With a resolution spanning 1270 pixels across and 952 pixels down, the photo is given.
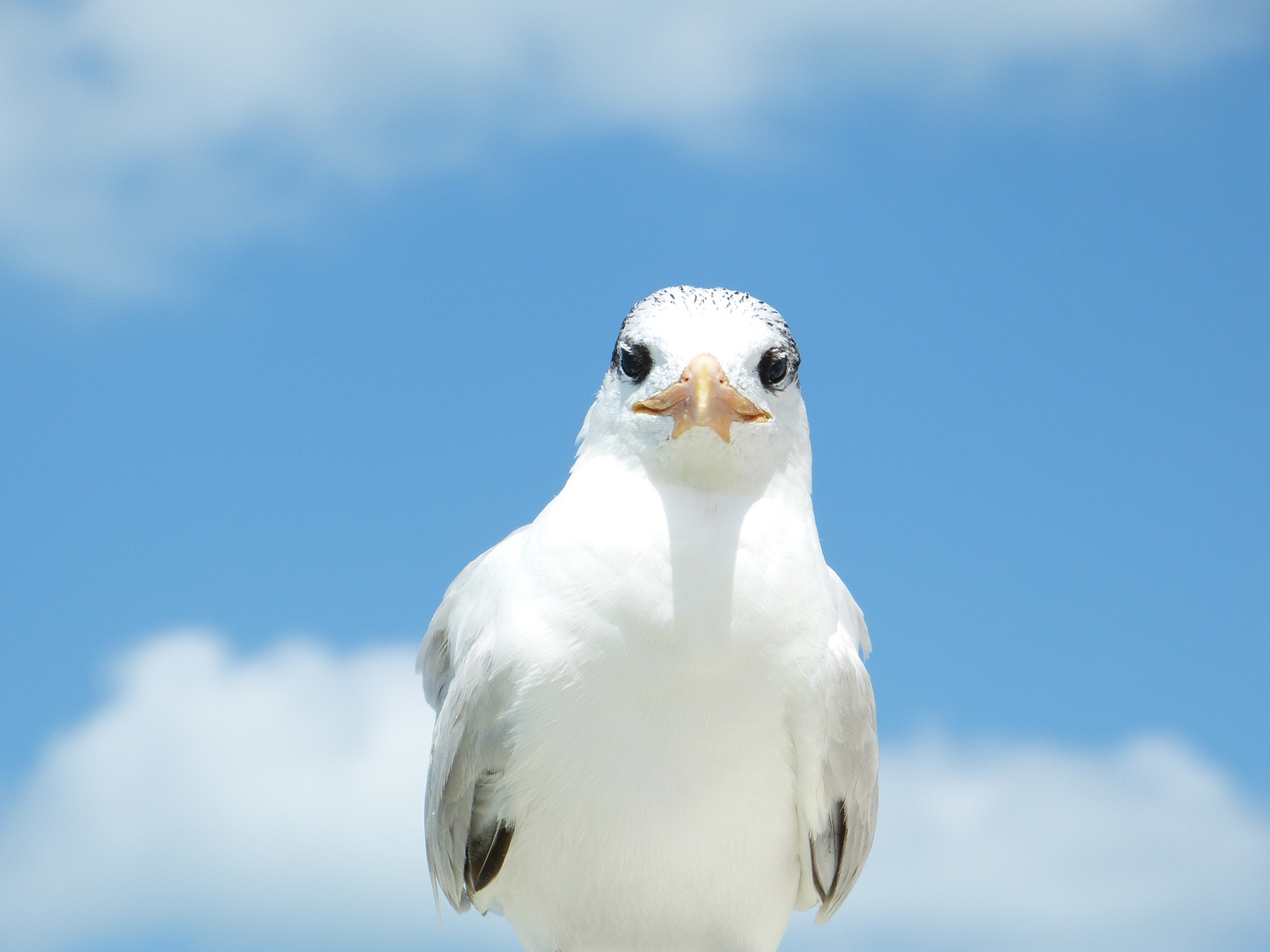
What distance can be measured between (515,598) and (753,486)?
1004 millimetres

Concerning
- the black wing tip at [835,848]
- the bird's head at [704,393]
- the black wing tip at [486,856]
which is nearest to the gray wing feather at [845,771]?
the black wing tip at [835,848]

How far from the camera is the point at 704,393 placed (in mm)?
4121

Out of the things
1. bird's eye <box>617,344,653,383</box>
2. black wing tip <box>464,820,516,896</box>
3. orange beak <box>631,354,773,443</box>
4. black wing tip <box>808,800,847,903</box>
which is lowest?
black wing tip <box>464,820,516,896</box>

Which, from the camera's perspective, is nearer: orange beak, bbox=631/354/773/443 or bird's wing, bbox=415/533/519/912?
orange beak, bbox=631/354/773/443

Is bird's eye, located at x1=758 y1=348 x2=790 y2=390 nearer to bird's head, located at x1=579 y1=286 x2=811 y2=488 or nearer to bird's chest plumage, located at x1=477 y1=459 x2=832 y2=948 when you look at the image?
bird's head, located at x1=579 y1=286 x2=811 y2=488

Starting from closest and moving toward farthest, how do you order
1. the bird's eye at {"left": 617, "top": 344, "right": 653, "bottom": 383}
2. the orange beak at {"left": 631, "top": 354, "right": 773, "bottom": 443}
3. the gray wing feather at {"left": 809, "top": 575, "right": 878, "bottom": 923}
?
1. the orange beak at {"left": 631, "top": 354, "right": 773, "bottom": 443}
2. the bird's eye at {"left": 617, "top": 344, "right": 653, "bottom": 383}
3. the gray wing feather at {"left": 809, "top": 575, "right": 878, "bottom": 923}

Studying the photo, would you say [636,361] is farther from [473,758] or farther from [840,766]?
[840,766]

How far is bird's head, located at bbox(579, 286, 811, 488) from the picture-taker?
13.8 feet

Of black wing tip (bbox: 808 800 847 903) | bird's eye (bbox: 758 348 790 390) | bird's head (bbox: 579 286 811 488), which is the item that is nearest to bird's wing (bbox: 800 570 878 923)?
black wing tip (bbox: 808 800 847 903)

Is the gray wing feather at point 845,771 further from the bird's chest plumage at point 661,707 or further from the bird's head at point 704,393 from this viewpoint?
the bird's head at point 704,393

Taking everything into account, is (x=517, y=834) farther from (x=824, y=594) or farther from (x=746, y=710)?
(x=824, y=594)

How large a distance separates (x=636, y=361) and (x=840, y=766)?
1.75m

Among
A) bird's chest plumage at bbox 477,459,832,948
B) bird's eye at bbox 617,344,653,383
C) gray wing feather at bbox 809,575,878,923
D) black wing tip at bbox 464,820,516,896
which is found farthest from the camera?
black wing tip at bbox 464,820,516,896

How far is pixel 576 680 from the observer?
430 cm
